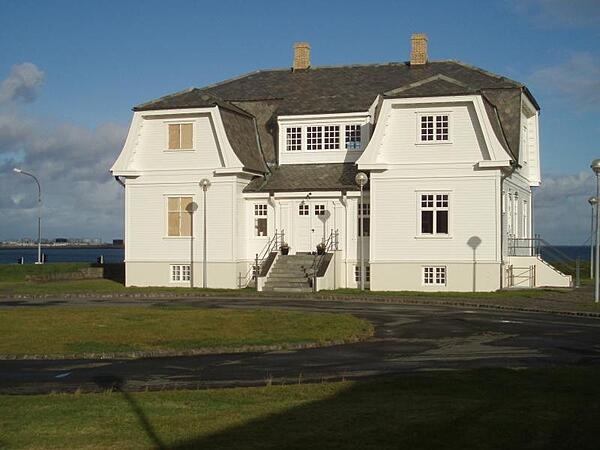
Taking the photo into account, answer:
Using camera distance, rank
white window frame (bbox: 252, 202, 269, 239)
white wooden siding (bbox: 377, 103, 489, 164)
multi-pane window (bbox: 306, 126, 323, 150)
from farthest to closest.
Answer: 1. multi-pane window (bbox: 306, 126, 323, 150)
2. white window frame (bbox: 252, 202, 269, 239)
3. white wooden siding (bbox: 377, 103, 489, 164)

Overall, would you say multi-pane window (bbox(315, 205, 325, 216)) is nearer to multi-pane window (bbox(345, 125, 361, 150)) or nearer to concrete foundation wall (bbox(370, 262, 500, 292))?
multi-pane window (bbox(345, 125, 361, 150))

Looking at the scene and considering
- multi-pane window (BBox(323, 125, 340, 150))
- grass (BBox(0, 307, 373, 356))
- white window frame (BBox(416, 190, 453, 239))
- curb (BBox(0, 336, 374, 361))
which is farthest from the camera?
multi-pane window (BBox(323, 125, 340, 150))

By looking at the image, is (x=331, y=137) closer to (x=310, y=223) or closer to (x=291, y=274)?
(x=310, y=223)

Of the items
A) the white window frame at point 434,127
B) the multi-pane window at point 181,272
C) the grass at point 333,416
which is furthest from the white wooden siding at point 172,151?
the grass at point 333,416

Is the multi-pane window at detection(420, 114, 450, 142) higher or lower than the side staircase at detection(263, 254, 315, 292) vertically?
higher

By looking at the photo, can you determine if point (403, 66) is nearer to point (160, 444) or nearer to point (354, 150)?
point (354, 150)

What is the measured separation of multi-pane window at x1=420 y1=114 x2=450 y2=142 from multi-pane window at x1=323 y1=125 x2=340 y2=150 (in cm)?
562

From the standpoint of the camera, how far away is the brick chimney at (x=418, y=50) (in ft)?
158

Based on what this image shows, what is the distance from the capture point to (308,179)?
1671 inches

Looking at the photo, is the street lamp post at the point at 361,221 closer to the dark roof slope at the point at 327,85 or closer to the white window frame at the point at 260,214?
the white window frame at the point at 260,214

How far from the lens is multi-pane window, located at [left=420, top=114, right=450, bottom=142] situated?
3888 centimetres

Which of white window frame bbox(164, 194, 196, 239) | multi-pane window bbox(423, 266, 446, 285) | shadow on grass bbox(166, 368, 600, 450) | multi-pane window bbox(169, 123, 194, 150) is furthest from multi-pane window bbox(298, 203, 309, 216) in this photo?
shadow on grass bbox(166, 368, 600, 450)

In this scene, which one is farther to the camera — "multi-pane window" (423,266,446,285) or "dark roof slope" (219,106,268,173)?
"dark roof slope" (219,106,268,173)

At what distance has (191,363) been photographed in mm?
17609
